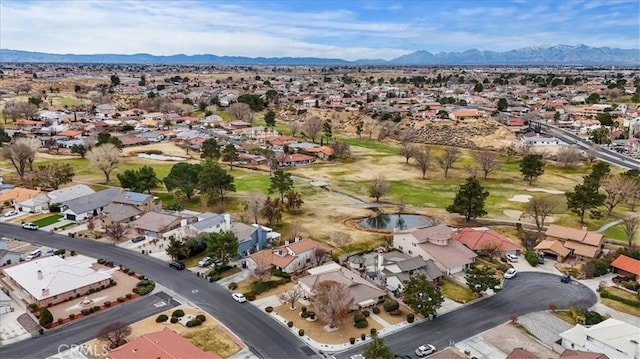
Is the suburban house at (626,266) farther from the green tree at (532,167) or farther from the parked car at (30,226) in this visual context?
the parked car at (30,226)

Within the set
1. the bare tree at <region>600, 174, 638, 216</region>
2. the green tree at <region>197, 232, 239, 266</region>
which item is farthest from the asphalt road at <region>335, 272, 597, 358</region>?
the bare tree at <region>600, 174, 638, 216</region>

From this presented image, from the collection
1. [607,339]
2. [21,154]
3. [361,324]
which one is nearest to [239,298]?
[361,324]

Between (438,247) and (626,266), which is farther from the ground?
(438,247)

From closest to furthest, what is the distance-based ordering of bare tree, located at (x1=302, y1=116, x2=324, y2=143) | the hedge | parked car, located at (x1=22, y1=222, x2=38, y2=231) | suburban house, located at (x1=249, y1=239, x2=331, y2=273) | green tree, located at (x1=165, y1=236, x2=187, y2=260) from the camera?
→ the hedge < suburban house, located at (x1=249, y1=239, x2=331, y2=273) < green tree, located at (x1=165, y1=236, x2=187, y2=260) < parked car, located at (x1=22, y1=222, x2=38, y2=231) < bare tree, located at (x1=302, y1=116, x2=324, y2=143)

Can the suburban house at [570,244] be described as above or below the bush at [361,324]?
above

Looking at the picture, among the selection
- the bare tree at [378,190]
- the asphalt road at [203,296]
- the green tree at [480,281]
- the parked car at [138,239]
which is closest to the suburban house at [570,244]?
the green tree at [480,281]

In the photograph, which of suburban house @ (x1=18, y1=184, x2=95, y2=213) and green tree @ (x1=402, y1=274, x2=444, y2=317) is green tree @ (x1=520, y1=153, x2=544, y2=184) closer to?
green tree @ (x1=402, y1=274, x2=444, y2=317)

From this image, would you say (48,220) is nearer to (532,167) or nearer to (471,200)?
(471,200)
